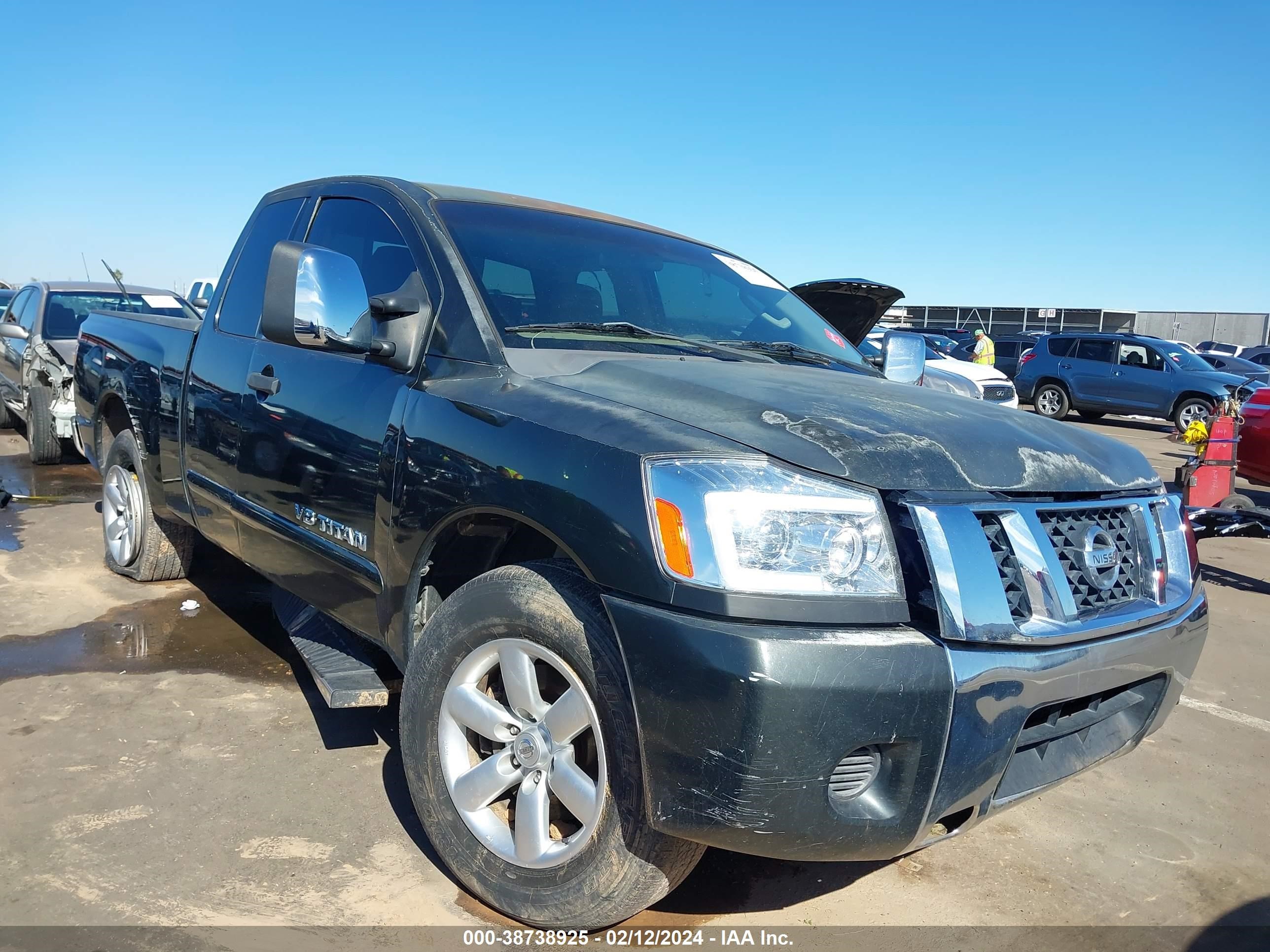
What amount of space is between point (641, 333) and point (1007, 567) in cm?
136

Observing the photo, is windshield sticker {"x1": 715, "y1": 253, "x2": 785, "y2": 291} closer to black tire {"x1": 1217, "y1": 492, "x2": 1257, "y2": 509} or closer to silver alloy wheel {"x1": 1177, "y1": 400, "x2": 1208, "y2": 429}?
black tire {"x1": 1217, "y1": 492, "x2": 1257, "y2": 509}

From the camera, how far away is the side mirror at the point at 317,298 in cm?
275

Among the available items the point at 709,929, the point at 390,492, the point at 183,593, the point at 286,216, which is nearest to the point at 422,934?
the point at 709,929

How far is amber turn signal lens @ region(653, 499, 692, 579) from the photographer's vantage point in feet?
6.08

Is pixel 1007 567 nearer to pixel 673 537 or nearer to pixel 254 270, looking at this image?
pixel 673 537

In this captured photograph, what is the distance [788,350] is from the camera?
3.22 meters

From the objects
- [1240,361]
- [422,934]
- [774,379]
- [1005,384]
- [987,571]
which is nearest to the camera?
[987,571]

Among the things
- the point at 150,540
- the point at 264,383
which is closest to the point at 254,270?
the point at 264,383

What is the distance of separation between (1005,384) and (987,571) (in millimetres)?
15053

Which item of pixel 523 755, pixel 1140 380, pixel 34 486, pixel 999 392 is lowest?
pixel 34 486

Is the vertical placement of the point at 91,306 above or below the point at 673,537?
above

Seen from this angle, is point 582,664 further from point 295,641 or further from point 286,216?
point 286,216

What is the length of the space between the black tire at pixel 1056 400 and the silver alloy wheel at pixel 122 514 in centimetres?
1685

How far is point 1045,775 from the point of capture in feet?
6.96
